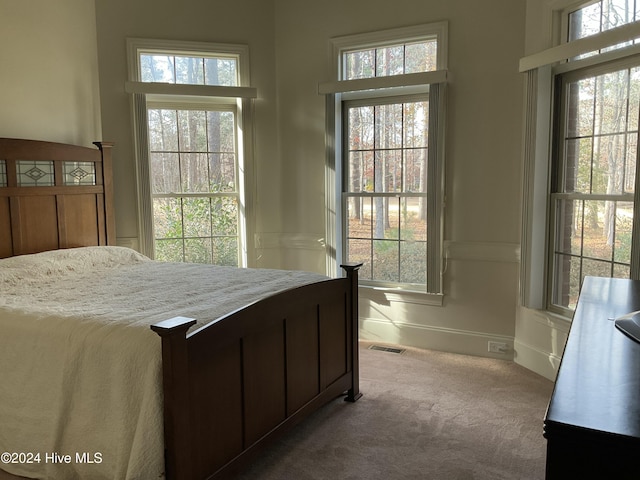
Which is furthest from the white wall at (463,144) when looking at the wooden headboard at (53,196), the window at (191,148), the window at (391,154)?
the wooden headboard at (53,196)

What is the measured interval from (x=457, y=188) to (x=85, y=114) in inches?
119

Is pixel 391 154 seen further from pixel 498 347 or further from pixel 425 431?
pixel 425 431

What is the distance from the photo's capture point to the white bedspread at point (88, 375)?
1944mm

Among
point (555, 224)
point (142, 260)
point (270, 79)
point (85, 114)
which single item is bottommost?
point (142, 260)

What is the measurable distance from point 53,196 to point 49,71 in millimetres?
976

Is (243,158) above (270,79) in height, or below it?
below

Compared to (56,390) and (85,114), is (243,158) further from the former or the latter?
(56,390)

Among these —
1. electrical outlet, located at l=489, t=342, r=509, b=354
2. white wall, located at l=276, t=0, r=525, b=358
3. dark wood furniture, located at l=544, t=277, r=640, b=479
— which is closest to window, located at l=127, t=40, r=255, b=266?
white wall, located at l=276, t=0, r=525, b=358

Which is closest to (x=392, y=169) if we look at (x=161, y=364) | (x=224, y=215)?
(x=224, y=215)

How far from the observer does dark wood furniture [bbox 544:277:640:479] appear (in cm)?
89

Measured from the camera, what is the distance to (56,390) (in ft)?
6.99

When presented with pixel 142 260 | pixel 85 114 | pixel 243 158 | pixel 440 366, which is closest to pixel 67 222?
pixel 142 260

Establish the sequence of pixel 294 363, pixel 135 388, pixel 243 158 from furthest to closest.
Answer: pixel 243 158
pixel 294 363
pixel 135 388

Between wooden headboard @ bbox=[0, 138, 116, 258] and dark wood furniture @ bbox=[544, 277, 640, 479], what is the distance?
11.2 feet
